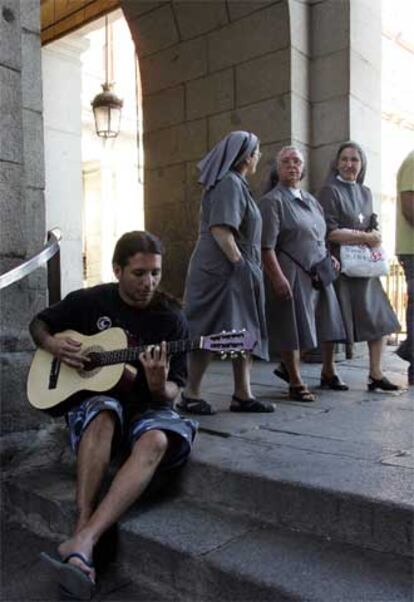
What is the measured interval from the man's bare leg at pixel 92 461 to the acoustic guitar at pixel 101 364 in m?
0.16

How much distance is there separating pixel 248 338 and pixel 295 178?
5.43ft

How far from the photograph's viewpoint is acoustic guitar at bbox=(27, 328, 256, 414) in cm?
263

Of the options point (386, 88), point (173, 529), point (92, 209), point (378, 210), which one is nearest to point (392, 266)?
point (378, 210)

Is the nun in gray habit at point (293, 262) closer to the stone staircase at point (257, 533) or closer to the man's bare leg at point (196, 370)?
the man's bare leg at point (196, 370)

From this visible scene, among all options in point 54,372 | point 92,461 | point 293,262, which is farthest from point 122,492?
point 293,262

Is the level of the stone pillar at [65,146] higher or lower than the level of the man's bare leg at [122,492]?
higher

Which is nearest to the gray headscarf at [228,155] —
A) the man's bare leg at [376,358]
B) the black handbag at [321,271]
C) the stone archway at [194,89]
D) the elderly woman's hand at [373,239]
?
the black handbag at [321,271]

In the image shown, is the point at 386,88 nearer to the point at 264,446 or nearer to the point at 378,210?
the point at 378,210

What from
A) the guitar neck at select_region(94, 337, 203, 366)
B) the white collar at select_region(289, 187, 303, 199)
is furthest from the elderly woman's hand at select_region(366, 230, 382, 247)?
the guitar neck at select_region(94, 337, 203, 366)

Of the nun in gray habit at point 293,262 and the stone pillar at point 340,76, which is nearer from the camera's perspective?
the nun in gray habit at point 293,262

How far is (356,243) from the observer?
4215mm

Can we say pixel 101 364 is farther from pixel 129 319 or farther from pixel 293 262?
pixel 293 262

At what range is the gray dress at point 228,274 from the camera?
11.6 feet

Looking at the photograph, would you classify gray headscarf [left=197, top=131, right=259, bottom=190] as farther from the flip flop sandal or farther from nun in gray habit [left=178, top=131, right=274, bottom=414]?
the flip flop sandal
